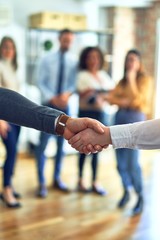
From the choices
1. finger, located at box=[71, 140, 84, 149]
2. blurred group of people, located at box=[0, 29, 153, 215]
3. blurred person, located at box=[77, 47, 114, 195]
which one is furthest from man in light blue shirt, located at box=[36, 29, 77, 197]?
finger, located at box=[71, 140, 84, 149]

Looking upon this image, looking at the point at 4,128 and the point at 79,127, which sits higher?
the point at 79,127

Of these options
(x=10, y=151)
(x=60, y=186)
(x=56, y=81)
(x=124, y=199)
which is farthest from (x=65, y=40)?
(x=124, y=199)

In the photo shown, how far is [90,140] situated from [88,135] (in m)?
0.03

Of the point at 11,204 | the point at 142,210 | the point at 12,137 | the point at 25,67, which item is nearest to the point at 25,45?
the point at 25,67

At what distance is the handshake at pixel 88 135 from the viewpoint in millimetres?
1893

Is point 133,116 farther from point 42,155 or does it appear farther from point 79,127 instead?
point 79,127

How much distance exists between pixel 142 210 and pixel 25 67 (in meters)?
2.53

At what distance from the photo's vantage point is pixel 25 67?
4.91 meters

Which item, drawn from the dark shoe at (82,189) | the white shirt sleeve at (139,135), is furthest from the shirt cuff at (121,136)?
the dark shoe at (82,189)

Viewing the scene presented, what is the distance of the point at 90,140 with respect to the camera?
195cm

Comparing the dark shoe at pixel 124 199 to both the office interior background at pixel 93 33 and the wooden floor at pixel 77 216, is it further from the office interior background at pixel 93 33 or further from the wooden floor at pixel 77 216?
the office interior background at pixel 93 33

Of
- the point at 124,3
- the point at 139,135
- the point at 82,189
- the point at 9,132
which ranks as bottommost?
the point at 82,189

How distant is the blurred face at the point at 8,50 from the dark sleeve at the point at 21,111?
176cm

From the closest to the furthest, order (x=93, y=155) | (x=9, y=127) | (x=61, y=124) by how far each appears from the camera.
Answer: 1. (x=61, y=124)
2. (x=9, y=127)
3. (x=93, y=155)
